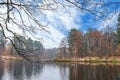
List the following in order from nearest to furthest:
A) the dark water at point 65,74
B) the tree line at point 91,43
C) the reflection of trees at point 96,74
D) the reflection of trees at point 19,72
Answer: the reflection of trees at point 96,74 < the dark water at point 65,74 < the reflection of trees at point 19,72 < the tree line at point 91,43

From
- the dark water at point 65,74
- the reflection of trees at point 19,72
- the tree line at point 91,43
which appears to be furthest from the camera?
the tree line at point 91,43

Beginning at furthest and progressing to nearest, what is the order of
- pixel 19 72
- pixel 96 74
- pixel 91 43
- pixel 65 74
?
pixel 91 43 < pixel 19 72 < pixel 65 74 < pixel 96 74

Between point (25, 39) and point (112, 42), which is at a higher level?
point (112, 42)

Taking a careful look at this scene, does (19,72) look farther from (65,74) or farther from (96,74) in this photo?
(96,74)

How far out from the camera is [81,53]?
8731cm

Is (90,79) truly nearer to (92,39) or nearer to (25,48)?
(25,48)

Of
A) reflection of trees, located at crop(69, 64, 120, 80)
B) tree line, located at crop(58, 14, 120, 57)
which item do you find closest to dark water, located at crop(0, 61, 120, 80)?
reflection of trees, located at crop(69, 64, 120, 80)

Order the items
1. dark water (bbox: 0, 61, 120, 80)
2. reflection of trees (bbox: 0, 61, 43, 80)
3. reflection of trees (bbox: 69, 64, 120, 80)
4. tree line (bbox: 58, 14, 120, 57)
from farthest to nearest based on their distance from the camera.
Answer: tree line (bbox: 58, 14, 120, 57)
reflection of trees (bbox: 0, 61, 43, 80)
dark water (bbox: 0, 61, 120, 80)
reflection of trees (bbox: 69, 64, 120, 80)

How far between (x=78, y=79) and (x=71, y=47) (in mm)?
62462

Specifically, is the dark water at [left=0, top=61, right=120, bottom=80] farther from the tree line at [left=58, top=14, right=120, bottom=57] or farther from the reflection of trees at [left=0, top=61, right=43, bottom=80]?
the tree line at [left=58, top=14, right=120, bottom=57]

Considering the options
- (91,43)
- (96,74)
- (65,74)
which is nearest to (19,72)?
(65,74)

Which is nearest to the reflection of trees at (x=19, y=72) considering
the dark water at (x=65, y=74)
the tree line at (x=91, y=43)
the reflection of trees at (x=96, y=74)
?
the dark water at (x=65, y=74)

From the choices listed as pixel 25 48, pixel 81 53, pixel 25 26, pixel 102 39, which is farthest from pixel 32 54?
pixel 81 53

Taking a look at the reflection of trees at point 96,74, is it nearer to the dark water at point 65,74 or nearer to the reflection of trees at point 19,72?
the dark water at point 65,74
